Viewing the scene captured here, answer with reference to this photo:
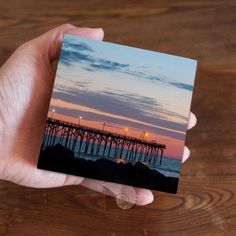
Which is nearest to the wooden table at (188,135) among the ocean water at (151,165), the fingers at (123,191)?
the fingers at (123,191)

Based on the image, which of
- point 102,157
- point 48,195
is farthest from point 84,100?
point 48,195

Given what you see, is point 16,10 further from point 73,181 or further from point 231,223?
point 231,223

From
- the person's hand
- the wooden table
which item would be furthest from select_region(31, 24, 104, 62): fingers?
the wooden table

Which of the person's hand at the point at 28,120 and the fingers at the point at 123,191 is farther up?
the person's hand at the point at 28,120

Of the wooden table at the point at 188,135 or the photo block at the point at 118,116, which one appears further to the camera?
the wooden table at the point at 188,135

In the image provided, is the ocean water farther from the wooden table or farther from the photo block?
the wooden table

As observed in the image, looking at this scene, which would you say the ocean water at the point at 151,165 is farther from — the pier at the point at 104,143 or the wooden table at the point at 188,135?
the wooden table at the point at 188,135

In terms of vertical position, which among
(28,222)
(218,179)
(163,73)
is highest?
(163,73)

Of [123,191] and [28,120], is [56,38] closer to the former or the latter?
[28,120]

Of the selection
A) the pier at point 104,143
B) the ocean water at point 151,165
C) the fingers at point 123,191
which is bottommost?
the fingers at point 123,191
